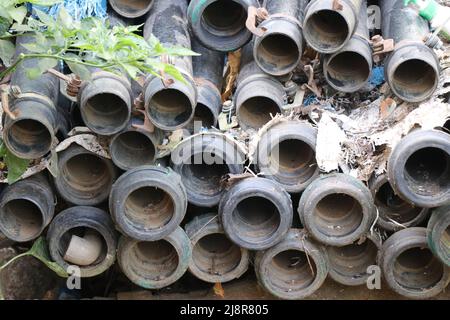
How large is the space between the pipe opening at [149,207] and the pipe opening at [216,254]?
0.29 m

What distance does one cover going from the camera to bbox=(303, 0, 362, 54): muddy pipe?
10.3 feet

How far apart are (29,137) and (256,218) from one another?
103cm

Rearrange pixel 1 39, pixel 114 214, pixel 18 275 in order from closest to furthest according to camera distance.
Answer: pixel 1 39 < pixel 114 214 < pixel 18 275

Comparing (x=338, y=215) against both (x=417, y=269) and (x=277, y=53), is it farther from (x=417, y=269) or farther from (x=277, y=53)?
(x=277, y=53)

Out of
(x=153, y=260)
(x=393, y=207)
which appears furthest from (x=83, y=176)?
(x=393, y=207)

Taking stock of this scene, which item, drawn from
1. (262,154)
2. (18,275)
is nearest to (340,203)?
(262,154)

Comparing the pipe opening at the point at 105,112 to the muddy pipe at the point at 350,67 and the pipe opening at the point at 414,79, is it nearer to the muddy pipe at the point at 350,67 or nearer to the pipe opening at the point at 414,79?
the muddy pipe at the point at 350,67

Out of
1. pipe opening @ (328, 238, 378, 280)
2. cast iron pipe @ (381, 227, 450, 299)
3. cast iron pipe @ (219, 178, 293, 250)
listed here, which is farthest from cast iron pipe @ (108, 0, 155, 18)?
cast iron pipe @ (381, 227, 450, 299)

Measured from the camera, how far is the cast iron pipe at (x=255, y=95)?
10.9 ft

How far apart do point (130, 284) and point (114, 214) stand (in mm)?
790

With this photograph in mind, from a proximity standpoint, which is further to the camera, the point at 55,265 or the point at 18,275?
the point at 18,275

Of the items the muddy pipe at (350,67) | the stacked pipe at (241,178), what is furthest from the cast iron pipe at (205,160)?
the muddy pipe at (350,67)

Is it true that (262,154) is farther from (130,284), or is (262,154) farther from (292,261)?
(130,284)

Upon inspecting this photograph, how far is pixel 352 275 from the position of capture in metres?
3.35
